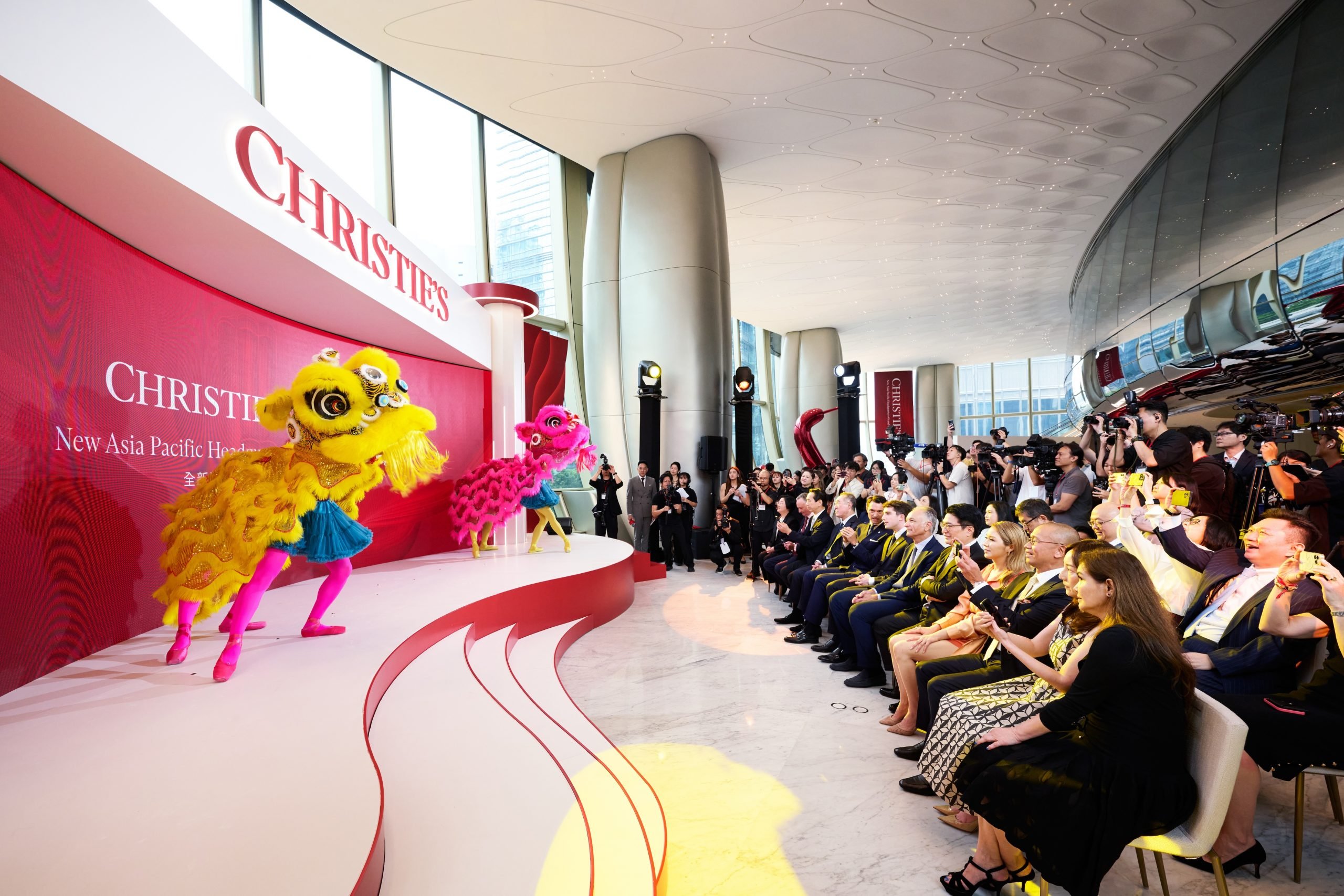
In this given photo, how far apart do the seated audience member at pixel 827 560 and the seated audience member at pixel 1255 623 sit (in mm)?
2652

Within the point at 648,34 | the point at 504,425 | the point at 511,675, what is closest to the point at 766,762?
the point at 511,675

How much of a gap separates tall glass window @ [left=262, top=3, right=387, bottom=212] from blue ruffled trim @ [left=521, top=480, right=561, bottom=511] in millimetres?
3390

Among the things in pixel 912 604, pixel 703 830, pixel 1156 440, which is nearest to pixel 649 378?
pixel 912 604

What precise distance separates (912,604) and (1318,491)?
199 cm

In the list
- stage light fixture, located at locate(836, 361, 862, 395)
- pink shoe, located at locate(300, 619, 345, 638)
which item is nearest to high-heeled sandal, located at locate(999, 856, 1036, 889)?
pink shoe, located at locate(300, 619, 345, 638)

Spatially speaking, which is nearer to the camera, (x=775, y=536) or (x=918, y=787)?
(x=918, y=787)

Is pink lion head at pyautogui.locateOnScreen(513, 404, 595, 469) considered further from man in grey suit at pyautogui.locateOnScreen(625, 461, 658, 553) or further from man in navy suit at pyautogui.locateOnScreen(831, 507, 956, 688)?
man in navy suit at pyautogui.locateOnScreen(831, 507, 956, 688)

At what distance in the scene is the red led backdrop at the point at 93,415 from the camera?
2412 mm

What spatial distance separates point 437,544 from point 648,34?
5222 mm

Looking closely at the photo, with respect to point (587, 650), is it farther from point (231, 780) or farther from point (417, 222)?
point (417, 222)

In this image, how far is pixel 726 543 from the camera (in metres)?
8.21

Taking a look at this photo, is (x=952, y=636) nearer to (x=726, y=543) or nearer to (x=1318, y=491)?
(x=1318, y=491)

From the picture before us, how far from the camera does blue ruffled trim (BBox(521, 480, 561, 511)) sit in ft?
19.7

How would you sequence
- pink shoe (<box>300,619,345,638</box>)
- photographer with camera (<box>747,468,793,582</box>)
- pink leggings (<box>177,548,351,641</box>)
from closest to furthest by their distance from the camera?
pink leggings (<box>177,548,351,641</box>), pink shoe (<box>300,619,345,638</box>), photographer with camera (<box>747,468,793,582</box>)
